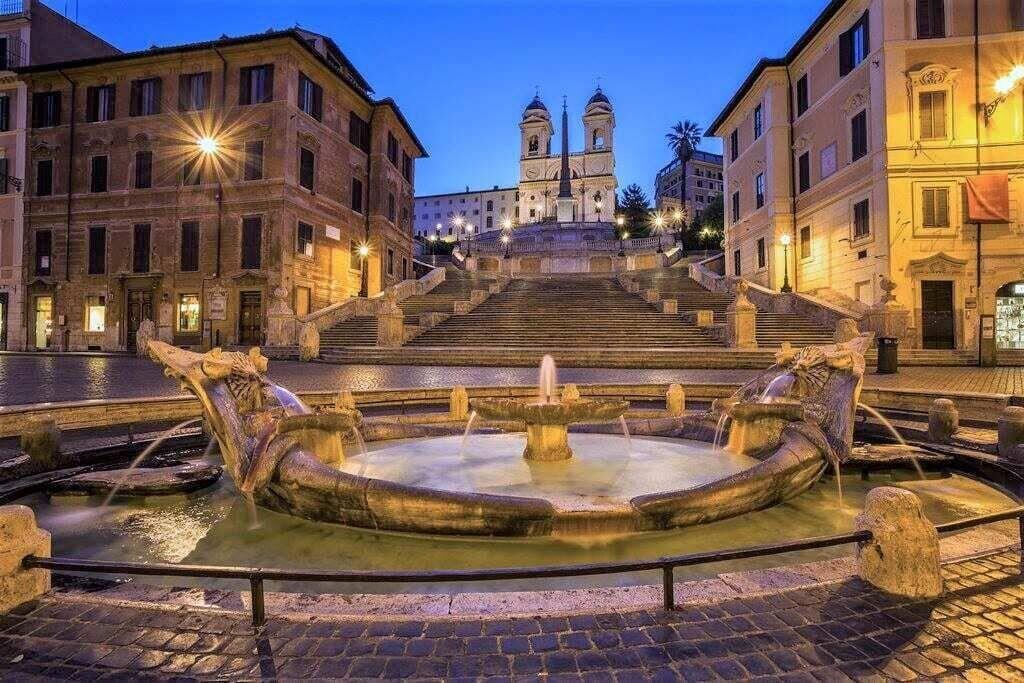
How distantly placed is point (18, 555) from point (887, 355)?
1821cm

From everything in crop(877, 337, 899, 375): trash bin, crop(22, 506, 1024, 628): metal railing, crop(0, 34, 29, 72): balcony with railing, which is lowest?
crop(22, 506, 1024, 628): metal railing

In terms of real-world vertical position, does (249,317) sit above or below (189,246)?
below

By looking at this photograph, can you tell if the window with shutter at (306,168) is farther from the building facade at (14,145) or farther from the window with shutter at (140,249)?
the building facade at (14,145)

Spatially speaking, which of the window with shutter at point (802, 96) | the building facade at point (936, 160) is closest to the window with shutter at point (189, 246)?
the building facade at point (936, 160)

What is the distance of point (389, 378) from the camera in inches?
544

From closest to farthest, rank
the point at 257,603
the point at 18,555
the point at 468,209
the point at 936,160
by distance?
the point at 257,603
the point at 18,555
the point at 936,160
the point at 468,209

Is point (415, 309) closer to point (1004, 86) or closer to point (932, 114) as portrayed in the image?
point (932, 114)

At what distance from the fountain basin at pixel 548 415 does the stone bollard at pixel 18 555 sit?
12.5 feet

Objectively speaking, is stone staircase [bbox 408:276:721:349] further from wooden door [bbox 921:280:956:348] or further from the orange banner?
the orange banner

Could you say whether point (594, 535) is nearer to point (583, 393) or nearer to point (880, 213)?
point (583, 393)

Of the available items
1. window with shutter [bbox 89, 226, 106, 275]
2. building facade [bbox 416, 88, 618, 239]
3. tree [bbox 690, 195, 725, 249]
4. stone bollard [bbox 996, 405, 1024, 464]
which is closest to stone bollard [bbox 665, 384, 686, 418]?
stone bollard [bbox 996, 405, 1024, 464]

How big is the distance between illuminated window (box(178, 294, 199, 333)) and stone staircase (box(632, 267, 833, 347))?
24298 mm

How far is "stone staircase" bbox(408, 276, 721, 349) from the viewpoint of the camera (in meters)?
20.9

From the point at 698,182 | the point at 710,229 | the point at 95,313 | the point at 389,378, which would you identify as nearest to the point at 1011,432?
the point at 389,378
